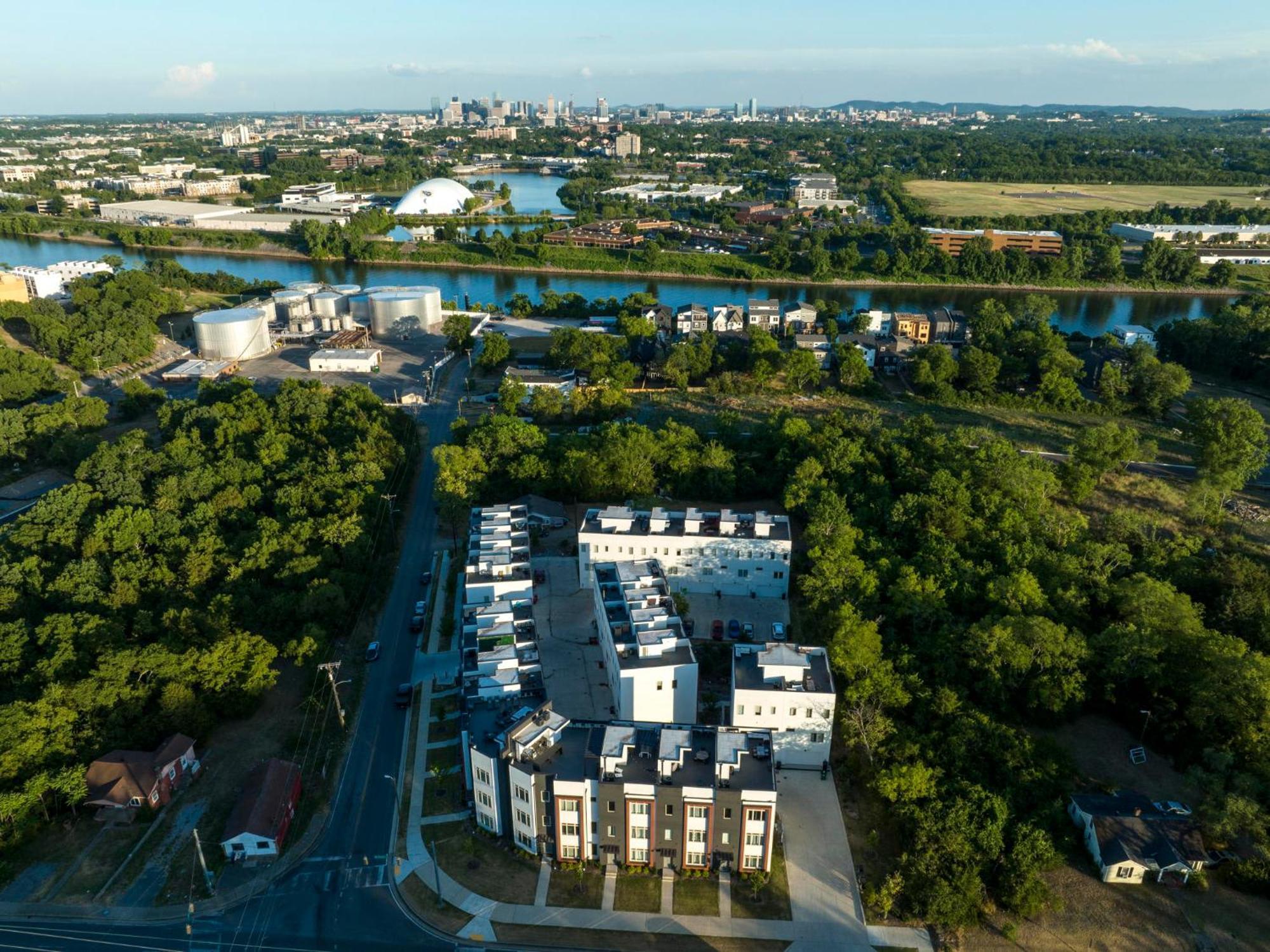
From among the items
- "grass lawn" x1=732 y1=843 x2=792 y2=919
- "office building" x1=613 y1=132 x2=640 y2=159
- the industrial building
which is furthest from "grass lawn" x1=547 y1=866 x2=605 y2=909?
"office building" x1=613 y1=132 x2=640 y2=159

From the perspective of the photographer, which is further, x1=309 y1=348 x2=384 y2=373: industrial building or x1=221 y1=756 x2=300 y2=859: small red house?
x1=309 y1=348 x2=384 y2=373: industrial building

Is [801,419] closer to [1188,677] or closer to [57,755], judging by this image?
[1188,677]

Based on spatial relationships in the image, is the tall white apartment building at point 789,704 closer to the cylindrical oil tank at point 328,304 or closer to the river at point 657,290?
the cylindrical oil tank at point 328,304

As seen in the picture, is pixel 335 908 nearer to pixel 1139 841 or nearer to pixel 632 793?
pixel 632 793

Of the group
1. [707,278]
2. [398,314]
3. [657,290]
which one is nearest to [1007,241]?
[707,278]

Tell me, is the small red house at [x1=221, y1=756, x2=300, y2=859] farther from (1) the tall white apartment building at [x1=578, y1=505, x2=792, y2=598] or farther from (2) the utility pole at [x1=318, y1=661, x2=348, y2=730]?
(1) the tall white apartment building at [x1=578, y1=505, x2=792, y2=598]

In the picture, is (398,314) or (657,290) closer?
(398,314)

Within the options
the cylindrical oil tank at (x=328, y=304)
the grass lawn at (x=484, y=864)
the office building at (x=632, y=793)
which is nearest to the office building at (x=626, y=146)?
the cylindrical oil tank at (x=328, y=304)
